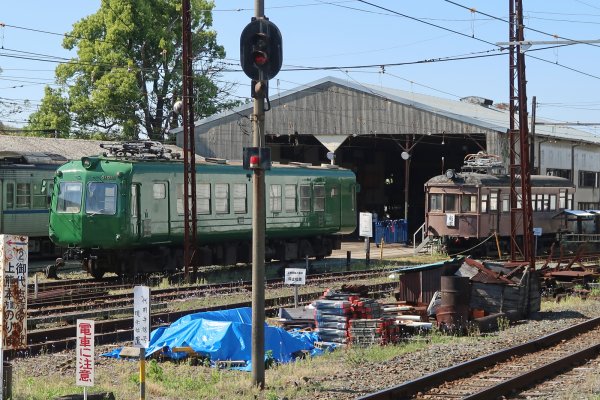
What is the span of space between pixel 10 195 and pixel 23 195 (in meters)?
0.51

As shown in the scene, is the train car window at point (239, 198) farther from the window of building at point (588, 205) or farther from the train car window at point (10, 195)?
the window of building at point (588, 205)

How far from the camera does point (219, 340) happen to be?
1330 centimetres

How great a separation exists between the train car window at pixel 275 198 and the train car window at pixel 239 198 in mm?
1002

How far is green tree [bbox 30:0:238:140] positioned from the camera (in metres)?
51.7

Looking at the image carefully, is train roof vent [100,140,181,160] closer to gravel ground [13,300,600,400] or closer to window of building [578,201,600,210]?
gravel ground [13,300,600,400]

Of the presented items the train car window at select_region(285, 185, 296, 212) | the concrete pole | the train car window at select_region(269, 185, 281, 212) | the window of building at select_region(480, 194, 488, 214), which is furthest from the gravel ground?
the window of building at select_region(480, 194, 488, 214)

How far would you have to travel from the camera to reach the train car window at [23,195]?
30067mm

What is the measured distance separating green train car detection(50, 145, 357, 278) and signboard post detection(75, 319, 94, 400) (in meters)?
14.2

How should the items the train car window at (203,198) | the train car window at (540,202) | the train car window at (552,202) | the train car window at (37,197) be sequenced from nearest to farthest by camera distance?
the train car window at (203,198) < the train car window at (37,197) < the train car window at (540,202) < the train car window at (552,202)

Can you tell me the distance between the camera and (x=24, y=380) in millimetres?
11781

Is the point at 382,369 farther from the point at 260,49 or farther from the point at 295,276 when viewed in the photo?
the point at 295,276

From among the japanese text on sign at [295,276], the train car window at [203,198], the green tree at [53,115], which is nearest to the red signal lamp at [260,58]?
the japanese text on sign at [295,276]

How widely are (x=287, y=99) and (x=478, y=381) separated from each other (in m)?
34.9

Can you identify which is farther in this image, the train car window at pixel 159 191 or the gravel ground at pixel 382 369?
the train car window at pixel 159 191
